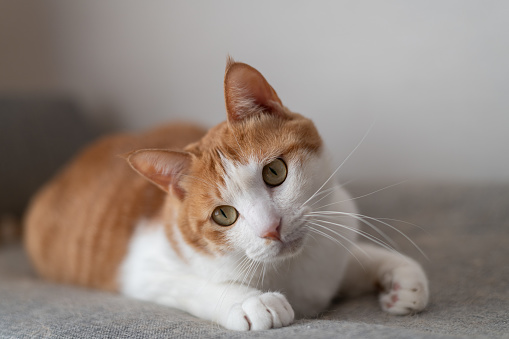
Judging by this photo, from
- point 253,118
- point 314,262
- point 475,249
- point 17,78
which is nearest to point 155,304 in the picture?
point 314,262

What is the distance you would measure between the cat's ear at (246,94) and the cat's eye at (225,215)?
0.75ft

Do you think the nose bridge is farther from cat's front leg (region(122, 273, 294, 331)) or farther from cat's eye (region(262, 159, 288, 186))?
cat's front leg (region(122, 273, 294, 331))

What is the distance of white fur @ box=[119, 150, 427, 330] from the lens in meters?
1.07

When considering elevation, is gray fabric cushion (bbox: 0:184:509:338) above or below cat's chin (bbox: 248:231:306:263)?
below

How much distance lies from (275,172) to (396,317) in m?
0.46

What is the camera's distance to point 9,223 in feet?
7.84

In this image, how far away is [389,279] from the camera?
129 centimetres

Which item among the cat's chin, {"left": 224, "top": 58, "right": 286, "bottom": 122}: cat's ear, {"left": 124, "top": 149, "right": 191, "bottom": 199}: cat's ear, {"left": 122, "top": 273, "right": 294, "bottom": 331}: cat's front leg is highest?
{"left": 224, "top": 58, "right": 286, "bottom": 122}: cat's ear

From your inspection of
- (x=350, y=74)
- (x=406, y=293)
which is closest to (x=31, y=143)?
Answer: (x=350, y=74)

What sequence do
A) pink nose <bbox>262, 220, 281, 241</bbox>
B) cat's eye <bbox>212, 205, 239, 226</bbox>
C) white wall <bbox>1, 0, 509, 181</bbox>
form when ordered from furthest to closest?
white wall <bbox>1, 0, 509, 181</bbox>
cat's eye <bbox>212, 205, 239, 226</bbox>
pink nose <bbox>262, 220, 281, 241</bbox>

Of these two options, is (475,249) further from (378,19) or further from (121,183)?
(121,183)

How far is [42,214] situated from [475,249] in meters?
1.68

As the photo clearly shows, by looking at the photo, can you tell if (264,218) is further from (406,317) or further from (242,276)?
(406,317)

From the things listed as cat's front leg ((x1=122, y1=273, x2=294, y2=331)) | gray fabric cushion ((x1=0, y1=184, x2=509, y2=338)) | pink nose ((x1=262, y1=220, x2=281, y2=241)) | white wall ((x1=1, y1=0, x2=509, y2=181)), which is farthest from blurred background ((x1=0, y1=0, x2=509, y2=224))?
cat's front leg ((x1=122, y1=273, x2=294, y2=331))
